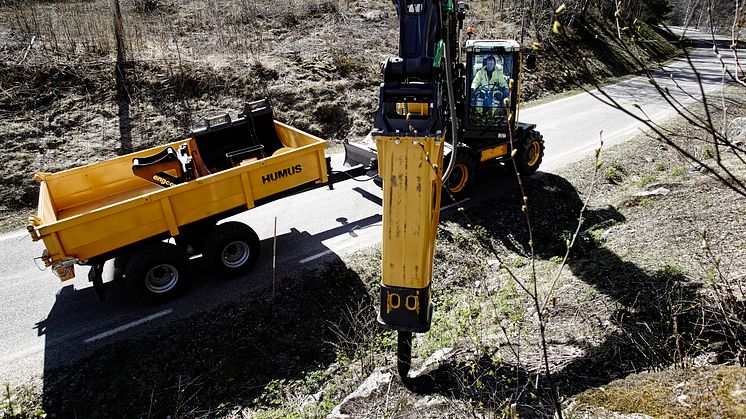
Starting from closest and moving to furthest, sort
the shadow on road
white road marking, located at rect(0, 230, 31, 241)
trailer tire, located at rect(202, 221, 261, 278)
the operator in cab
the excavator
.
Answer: the excavator < the shadow on road < trailer tire, located at rect(202, 221, 261, 278) < white road marking, located at rect(0, 230, 31, 241) < the operator in cab

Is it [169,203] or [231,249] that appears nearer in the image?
[169,203]

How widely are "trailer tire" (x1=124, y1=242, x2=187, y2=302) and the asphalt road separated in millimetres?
196

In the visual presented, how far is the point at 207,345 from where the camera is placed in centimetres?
575

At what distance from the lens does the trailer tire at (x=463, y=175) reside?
8766mm

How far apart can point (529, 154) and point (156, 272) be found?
7128mm

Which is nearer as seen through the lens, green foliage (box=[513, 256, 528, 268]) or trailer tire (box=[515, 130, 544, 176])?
green foliage (box=[513, 256, 528, 268])

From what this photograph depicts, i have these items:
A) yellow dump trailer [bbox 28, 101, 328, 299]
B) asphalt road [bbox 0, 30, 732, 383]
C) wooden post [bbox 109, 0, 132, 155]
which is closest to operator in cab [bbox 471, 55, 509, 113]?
asphalt road [bbox 0, 30, 732, 383]

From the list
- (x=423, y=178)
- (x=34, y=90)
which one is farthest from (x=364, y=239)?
(x=34, y=90)

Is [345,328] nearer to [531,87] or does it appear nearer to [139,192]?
[139,192]

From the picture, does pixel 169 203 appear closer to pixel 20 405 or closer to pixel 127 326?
pixel 127 326

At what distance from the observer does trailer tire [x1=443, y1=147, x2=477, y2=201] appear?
→ 877 centimetres

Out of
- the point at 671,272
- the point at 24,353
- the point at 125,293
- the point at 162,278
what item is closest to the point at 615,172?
the point at 671,272

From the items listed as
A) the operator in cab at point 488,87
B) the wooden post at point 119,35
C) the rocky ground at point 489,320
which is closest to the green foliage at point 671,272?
the rocky ground at point 489,320

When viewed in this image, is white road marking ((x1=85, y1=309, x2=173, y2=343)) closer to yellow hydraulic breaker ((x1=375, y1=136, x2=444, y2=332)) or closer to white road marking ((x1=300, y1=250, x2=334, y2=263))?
white road marking ((x1=300, y1=250, x2=334, y2=263))
